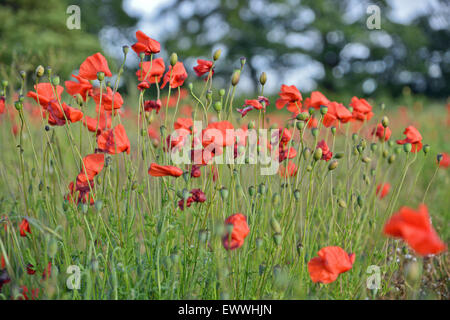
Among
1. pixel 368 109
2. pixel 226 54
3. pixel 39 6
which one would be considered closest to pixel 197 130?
pixel 368 109

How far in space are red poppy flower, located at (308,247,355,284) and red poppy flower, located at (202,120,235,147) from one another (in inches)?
14.2

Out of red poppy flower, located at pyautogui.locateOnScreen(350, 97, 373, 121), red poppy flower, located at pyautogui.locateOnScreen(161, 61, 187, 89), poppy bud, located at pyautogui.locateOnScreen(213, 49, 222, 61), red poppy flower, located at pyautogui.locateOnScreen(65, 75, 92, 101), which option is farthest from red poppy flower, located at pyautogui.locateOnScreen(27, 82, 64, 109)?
red poppy flower, located at pyautogui.locateOnScreen(350, 97, 373, 121)

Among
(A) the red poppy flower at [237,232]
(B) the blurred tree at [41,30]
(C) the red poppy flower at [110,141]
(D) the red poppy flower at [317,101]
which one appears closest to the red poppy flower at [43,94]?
(C) the red poppy flower at [110,141]

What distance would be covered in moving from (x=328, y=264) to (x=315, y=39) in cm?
1509

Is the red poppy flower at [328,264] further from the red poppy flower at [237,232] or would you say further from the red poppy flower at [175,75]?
the red poppy flower at [175,75]

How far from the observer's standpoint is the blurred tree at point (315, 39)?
14.2 metres

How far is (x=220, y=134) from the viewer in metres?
1.04

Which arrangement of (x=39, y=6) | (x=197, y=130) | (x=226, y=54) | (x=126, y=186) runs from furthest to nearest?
1. (x=226, y=54)
2. (x=39, y=6)
3. (x=126, y=186)
4. (x=197, y=130)

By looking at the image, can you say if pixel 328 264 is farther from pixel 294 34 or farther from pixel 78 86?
pixel 294 34

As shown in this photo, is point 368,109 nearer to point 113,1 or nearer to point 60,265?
point 60,265
